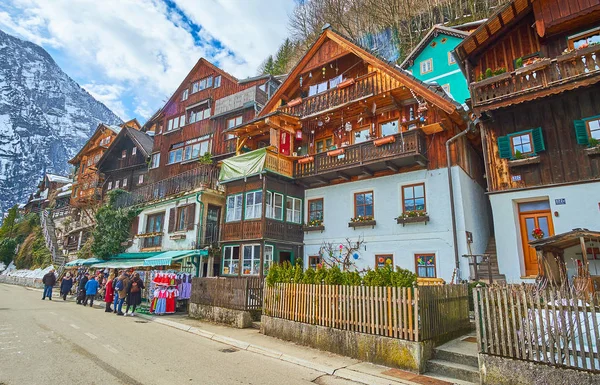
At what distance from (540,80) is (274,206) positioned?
1336cm

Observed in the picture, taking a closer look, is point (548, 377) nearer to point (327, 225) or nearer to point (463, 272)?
point (463, 272)

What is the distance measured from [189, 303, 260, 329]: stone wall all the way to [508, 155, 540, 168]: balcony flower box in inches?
480

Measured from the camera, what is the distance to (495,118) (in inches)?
608

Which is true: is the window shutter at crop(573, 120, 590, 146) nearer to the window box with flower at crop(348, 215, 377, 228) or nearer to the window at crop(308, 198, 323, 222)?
the window box with flower at crop(348, 215, 377, 228)

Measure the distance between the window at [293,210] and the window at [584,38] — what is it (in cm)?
1460

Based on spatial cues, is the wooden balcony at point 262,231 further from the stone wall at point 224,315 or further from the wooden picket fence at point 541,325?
the wooden picket fence at point 541,325

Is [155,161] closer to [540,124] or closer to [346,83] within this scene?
[346,83]

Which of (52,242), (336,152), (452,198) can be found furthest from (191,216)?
(52,242)

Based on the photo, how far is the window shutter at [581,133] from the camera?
42.9 feet

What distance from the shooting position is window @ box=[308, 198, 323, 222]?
65.6 ft

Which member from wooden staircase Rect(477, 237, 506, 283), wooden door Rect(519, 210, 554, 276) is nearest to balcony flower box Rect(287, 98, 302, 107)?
wooden door Rect(519, 210, 554, 276)

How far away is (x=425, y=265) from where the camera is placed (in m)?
15.7

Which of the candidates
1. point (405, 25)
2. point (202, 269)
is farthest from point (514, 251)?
point (405, 25)

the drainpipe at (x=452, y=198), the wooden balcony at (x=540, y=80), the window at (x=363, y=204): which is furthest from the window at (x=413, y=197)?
the wooden balcony at (x=540, y=80)
